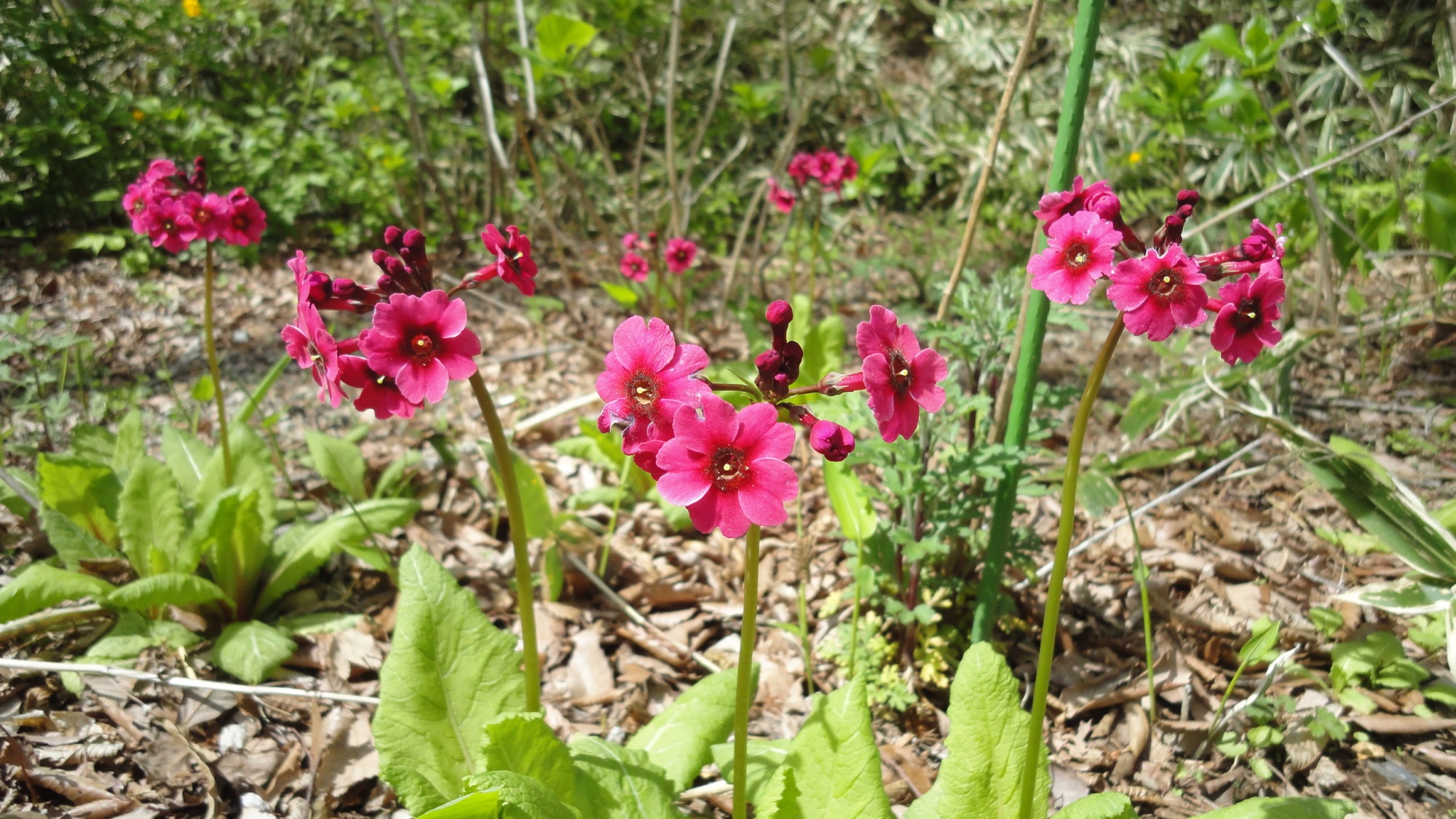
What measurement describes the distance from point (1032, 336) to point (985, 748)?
39.3 inches

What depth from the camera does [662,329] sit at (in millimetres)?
1420

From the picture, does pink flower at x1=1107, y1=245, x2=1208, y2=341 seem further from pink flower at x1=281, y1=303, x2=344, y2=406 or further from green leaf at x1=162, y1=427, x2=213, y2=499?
green leaf at x1=162, y1=427, x2=213, y2=499

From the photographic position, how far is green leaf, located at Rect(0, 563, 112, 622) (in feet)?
7.52

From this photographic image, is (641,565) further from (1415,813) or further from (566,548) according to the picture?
(1415,813)

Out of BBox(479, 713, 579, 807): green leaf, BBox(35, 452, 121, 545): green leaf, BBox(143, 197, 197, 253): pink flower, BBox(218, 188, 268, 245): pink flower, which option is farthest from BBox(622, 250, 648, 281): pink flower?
BBox(479, 713, 579, 807): green leaf

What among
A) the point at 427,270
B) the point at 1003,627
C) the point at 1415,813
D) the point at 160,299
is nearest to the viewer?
the point at 427,270

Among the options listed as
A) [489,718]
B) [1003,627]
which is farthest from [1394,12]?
[489,718]

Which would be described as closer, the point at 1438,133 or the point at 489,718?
the point at 489,718

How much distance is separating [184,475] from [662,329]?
2753mm

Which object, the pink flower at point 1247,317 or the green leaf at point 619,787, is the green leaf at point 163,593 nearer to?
the green leaf at point 619,787

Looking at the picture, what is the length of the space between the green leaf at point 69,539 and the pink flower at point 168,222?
0.98m

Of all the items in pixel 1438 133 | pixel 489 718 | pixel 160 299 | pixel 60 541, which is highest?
pixel 1438 133

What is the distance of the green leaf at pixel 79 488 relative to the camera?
2818 millimetres

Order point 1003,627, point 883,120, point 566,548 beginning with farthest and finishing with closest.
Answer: point 883,120 < point 566,548 < point 1003,627
